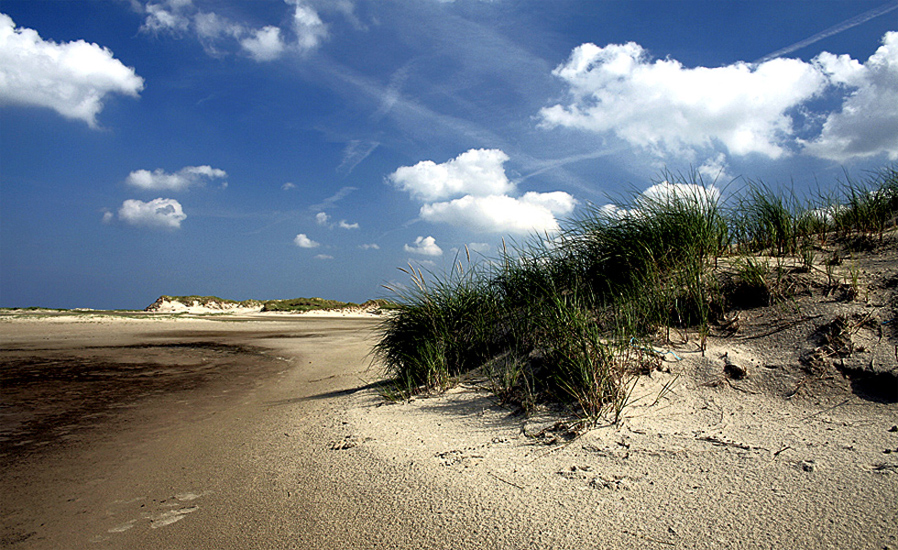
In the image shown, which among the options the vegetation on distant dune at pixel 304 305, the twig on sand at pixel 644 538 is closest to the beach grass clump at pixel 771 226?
the twig on sand at pixel 644 538

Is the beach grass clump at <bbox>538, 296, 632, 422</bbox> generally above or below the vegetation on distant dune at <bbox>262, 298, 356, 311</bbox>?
below

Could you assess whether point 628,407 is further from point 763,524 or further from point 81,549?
point 81,549

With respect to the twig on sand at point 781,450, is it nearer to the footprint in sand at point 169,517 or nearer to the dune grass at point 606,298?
the dune grass at point 606,298

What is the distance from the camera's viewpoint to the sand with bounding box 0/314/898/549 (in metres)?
2.10

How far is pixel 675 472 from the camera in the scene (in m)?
2.46

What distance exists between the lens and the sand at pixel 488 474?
2100 millimetres

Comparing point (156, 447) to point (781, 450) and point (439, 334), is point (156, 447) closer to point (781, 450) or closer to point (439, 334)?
point (439, 334)

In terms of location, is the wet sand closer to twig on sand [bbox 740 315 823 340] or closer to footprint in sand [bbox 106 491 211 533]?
footprint in sand [bbox 106 491 211 533]

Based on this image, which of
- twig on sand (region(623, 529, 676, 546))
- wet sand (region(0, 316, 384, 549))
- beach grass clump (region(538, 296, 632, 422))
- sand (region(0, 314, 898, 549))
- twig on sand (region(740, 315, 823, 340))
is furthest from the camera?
twig on sand (region(740, 315, 823, 340))

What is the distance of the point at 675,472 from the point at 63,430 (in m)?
5.88

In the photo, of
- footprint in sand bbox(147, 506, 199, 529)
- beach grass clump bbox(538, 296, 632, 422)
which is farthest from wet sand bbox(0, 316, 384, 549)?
beach grass clump bbox(538, 296, 632, 422)

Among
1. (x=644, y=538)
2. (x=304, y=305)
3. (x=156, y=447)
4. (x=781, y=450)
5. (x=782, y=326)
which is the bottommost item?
(x=156, y=447)

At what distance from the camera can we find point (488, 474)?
8.91 feet

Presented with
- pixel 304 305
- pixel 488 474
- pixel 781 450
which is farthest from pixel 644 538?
pixel 304 305
